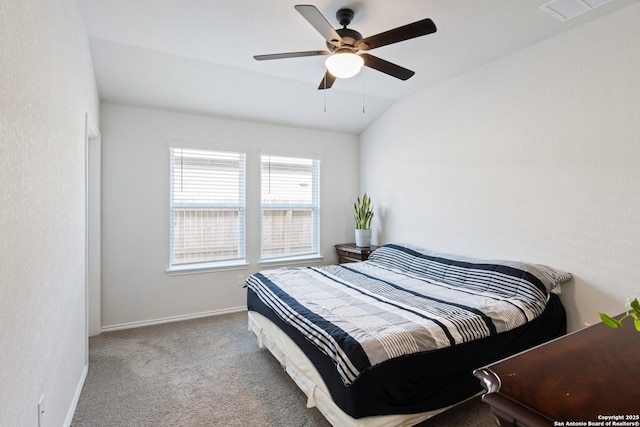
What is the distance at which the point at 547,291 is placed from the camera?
2.42 metres

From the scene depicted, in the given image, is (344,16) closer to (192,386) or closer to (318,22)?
(318,22)

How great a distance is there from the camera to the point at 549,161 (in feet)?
8.77

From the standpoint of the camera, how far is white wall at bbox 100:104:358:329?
3480 mm

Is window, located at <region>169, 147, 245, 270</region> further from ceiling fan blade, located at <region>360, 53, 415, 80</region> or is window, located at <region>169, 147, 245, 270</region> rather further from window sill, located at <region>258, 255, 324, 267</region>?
ceiling fan blade, located at <region>360, 53, 415, 80</region>

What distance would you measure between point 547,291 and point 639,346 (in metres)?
1.51

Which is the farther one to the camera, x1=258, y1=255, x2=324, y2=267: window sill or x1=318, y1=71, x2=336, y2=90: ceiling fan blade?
x1=258, y1=255, x2=324, y2=267: window sill

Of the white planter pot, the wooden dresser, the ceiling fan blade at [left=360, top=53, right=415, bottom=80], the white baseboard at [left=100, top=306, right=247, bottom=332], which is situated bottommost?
the white baseboard at [left=100, top=306, right=247, bottom=332]

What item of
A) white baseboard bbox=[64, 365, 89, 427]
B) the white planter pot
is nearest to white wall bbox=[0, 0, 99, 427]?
white baseboard bbox=[64, 365, 89, 427]

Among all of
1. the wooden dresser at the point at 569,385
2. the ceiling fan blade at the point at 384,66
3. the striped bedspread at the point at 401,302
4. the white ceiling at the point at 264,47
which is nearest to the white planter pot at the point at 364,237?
the striped bedspread at the point at 401,302

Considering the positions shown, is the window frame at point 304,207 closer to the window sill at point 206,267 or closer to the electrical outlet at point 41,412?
the window sill at point 206,267

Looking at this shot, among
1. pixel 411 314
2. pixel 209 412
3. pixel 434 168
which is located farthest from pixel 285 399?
pixel 434 168

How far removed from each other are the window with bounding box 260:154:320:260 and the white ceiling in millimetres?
730

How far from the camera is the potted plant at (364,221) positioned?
4.39m

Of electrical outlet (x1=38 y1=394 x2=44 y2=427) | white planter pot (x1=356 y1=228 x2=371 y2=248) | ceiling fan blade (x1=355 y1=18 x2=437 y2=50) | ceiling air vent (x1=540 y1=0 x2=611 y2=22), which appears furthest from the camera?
white planter pot (x1=356 y1=228 x2=371 y2=248)
